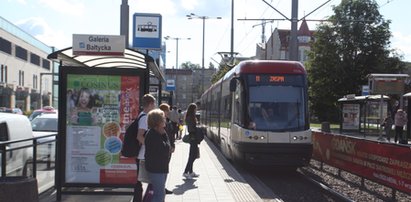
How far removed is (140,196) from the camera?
805 centimetres

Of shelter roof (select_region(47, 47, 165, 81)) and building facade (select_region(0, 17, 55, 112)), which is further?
building facade (select_region(0, 17, 55, 112))

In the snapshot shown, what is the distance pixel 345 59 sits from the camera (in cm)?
5422

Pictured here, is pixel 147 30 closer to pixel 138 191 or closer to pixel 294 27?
pixel 138 191

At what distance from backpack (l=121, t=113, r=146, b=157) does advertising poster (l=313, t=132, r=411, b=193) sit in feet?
17.0

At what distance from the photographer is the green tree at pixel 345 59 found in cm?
5259

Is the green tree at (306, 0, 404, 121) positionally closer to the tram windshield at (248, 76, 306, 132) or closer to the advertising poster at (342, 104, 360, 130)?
the advertising poster at (342, 104, 360, 130)

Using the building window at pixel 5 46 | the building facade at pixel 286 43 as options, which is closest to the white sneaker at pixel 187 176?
the building window at pixel 5 46

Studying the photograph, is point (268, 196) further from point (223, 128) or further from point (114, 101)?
point (223, 128)

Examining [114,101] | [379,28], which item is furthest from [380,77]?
[379,28]

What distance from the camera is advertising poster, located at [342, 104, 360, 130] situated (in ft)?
108

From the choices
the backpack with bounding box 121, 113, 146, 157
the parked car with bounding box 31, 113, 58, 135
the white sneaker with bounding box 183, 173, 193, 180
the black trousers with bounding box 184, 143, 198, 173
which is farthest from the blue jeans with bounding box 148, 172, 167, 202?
the parked car with bounding box 31, 113, 58, 135

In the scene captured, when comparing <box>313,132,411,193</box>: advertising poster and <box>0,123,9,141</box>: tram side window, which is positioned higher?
<box>0,123,9,141</box>: tram side window

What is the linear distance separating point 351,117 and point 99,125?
26.8 metres

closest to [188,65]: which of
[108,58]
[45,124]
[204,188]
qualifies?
[45,124]
